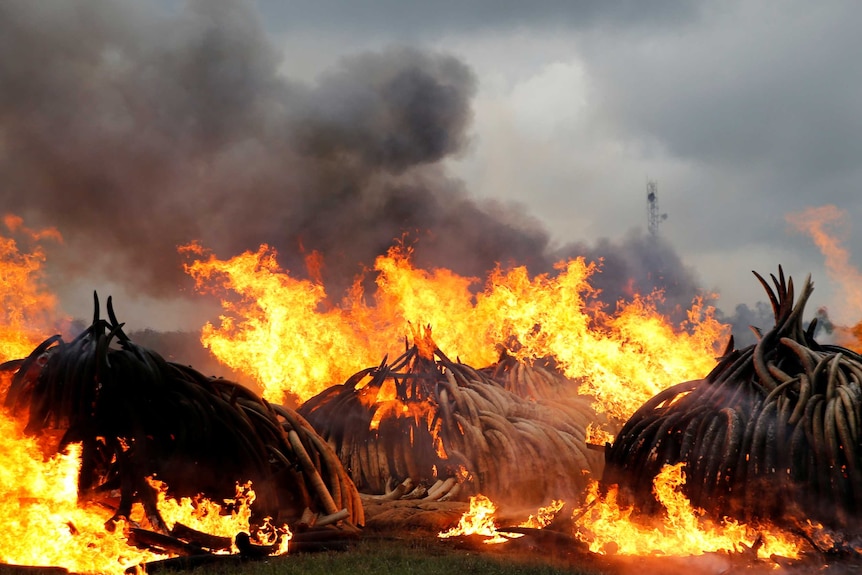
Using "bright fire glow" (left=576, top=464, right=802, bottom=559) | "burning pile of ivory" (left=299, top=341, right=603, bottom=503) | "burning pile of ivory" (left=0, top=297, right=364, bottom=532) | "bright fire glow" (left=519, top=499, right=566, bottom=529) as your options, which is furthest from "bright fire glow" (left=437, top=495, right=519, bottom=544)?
"burning pile of ivory" (left=0, top=297, right=364, bottom=532)

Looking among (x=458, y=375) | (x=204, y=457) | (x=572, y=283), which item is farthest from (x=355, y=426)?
(x=572, y=283)

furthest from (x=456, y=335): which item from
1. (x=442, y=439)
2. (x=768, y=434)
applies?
(x=768, y=434)

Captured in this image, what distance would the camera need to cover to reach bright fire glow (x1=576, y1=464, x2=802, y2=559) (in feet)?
32.7

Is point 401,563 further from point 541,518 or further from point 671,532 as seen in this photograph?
point 671,532

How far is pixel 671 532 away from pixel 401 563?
12.5ft

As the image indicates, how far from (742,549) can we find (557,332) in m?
9.85

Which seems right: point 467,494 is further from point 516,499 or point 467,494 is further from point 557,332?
point 557,332

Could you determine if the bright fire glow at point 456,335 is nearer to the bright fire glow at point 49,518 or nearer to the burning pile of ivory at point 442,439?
the burning pile of ivory at point 442,439

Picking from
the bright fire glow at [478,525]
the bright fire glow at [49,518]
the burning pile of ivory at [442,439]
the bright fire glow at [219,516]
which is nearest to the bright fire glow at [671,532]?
the bright fire glow at [478,525]

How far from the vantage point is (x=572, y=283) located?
21.9m

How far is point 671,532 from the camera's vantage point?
10.9m

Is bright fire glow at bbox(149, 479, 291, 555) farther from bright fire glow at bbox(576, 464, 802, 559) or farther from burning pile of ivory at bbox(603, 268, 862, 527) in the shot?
burning pile of ivory at bbox(603, 268, 862, 527)

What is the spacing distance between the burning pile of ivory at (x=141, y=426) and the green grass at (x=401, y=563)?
98 cm

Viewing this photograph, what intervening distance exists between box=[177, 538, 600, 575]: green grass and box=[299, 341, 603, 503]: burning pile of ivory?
14.1 feet
